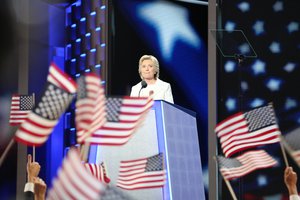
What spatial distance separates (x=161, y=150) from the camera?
24.2ft

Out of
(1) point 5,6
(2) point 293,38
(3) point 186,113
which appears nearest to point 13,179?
(1) point 5,6

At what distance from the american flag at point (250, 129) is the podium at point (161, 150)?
210cm

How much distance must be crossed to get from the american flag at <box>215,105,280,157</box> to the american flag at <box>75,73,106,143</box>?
117 centimetres

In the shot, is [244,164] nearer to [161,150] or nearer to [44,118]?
[44,118]

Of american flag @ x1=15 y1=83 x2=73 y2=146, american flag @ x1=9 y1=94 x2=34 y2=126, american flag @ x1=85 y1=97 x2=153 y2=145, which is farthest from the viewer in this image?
american flag @ x1=9 y1=94 x2=34 y2=126

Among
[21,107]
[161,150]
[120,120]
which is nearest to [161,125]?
[161,150]

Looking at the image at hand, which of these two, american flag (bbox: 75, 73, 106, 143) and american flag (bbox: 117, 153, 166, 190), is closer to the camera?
american flag (bbox: 75, 73, 106, 143)

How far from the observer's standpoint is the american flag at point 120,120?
15.5 feet

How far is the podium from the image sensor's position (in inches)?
289

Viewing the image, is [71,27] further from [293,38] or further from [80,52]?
[293,38]

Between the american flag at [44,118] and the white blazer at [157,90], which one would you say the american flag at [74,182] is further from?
the white blazer at [157,90]

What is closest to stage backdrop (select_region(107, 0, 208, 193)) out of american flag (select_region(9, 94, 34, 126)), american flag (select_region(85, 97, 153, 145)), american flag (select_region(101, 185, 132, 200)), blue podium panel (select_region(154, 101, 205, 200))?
blue podium panel (select_region(154, 101, 205, 200))

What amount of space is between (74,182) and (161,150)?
3.76 m

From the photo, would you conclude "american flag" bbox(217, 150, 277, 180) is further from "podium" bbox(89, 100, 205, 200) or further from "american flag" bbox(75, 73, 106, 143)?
"podium" bbox(89, 100, 205, 200)
